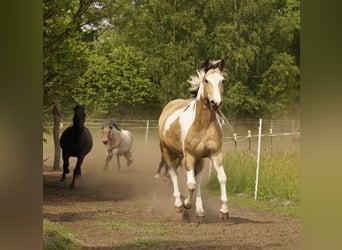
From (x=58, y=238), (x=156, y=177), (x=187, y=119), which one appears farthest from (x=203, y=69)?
(x=58, y=238)

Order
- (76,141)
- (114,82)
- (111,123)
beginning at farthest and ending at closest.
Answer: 1. (114,82)
2. (111,123)
3. (76,141)

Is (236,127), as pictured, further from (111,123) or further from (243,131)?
(111,123)

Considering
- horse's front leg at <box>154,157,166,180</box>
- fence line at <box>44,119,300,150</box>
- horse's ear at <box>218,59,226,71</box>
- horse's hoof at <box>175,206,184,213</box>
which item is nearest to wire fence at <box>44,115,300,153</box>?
fence line at <box>44,119,300,150</box>

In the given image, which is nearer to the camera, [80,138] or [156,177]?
[80,138]

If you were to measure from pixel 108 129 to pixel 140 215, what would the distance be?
1.33 feet

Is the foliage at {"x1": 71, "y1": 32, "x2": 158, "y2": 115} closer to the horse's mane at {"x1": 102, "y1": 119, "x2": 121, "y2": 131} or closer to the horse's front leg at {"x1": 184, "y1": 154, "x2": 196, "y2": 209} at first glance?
the horse's mane at {"x1": 102, "y1": 119, "x2": 121, "y2": 131}

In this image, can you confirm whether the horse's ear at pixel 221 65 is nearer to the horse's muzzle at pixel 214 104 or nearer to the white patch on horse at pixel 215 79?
the white patch on horse at pixel 215 79

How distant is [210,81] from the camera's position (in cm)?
200

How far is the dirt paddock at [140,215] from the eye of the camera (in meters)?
2.04

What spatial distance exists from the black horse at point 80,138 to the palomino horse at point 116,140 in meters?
0.07

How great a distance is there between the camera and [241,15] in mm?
2033

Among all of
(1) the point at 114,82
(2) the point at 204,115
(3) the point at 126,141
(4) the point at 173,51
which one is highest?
(4) the point at 173,51

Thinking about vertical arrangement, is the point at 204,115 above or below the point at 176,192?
above
